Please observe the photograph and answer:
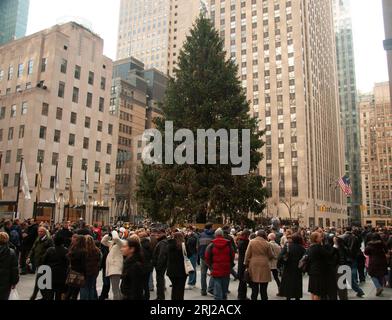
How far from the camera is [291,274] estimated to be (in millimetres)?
9773

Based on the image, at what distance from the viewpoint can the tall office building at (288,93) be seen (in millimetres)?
87562

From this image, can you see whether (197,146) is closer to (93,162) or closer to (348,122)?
(93,162)

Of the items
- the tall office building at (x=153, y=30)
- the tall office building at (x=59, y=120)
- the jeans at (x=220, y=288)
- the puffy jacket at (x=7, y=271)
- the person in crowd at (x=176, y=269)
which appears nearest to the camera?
the puffy jacket at (x=7, y=271)

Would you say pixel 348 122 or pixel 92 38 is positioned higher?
pixel 348 122

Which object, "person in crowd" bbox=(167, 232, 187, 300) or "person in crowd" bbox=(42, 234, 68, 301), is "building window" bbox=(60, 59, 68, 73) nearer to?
"person in crowd" bbox=(167, 232, 187, 300)

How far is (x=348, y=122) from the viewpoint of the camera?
15700 cm

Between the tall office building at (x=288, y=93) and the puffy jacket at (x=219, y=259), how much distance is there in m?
75.2

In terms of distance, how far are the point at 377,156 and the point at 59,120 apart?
119535mm

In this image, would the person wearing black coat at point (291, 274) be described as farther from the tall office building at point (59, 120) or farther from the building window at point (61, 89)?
the building window at point (61, 89)

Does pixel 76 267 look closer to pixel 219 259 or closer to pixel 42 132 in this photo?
pixel 219 259

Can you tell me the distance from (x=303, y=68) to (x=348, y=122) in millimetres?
74757

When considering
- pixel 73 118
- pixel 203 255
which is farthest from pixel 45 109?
pixel 203 255

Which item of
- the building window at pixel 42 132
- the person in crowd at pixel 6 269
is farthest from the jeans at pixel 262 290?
the building window at pixel 42 132
